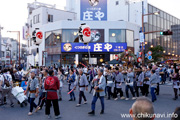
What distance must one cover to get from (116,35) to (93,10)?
6.63m

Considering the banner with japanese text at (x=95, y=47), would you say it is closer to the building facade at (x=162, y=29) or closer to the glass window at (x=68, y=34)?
the glass window at (x=68, y=34)

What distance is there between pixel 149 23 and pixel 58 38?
23.4m

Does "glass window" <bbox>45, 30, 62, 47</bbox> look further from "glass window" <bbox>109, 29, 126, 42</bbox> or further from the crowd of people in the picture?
the crowd of people

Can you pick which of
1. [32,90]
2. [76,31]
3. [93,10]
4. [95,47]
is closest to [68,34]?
[76,31]

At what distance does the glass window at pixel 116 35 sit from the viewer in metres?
35.8

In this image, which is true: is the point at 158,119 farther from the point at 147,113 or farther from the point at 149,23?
the point at 149,23

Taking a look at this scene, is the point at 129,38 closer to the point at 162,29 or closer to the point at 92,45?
the point at 92,45

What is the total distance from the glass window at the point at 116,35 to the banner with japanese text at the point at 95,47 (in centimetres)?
111

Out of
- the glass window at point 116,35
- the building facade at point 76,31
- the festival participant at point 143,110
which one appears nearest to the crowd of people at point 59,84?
the festival participant at point 143,110

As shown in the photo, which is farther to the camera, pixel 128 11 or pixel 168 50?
pixel 168 50

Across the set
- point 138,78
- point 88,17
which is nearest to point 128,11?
point 88,17

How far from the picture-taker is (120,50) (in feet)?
115

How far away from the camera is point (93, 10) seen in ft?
118

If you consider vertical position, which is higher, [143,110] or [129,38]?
[129,38]
